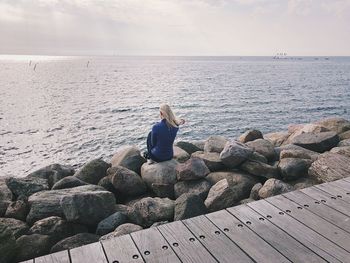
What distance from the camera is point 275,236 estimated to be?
11.8 ft

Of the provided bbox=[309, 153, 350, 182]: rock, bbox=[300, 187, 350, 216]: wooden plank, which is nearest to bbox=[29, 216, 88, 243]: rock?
bbox=[300, 187, 350, 216]: wooden plank

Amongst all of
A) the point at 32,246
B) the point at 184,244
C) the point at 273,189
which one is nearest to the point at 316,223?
the point at 184,244

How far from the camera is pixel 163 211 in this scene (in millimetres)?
6656

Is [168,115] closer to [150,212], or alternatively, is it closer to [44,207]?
[150,212]

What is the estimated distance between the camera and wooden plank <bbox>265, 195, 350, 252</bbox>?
11.5ft

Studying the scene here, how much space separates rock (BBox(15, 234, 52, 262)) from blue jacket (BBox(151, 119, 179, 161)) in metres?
4.17

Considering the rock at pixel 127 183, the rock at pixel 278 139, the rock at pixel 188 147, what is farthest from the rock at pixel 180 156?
the rock at pixel 278 139

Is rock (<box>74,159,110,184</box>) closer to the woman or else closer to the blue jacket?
the woman

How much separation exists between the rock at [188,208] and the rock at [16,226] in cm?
→ 328

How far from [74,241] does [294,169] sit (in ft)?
17.2

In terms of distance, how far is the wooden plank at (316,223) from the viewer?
350cm

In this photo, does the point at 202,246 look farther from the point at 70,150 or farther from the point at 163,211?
the point at 70,150

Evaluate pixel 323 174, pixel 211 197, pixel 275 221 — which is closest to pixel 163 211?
pixel 211 197

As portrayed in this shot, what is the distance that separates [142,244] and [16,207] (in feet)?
17.6
